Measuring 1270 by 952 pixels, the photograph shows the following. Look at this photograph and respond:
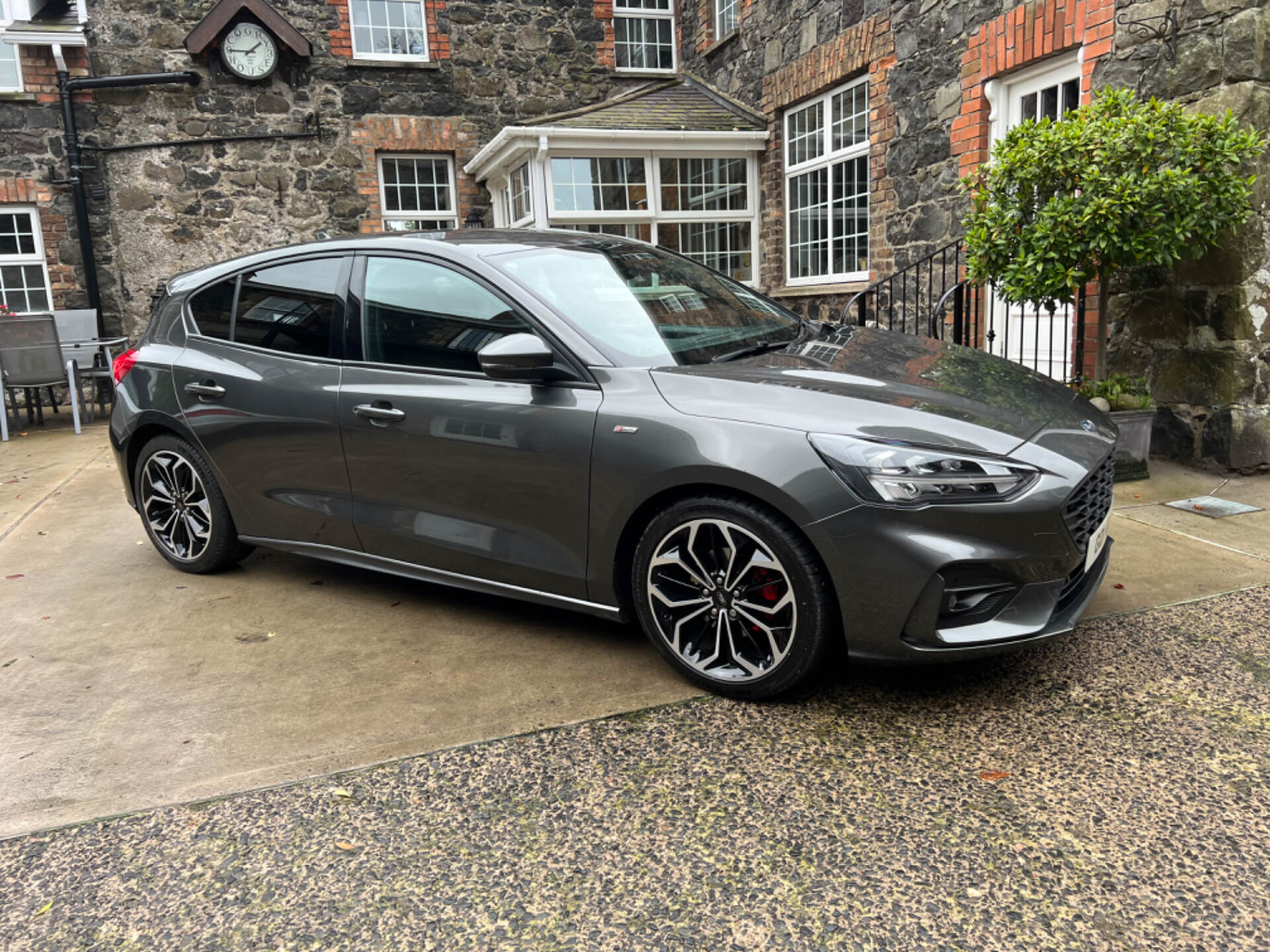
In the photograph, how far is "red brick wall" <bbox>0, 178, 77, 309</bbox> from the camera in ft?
37.6

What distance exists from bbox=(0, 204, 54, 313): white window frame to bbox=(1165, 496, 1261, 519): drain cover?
489 inches

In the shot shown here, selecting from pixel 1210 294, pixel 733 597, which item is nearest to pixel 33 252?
pixel 733 597

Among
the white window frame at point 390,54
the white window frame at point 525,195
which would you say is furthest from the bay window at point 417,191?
the white window frame at point 390,54

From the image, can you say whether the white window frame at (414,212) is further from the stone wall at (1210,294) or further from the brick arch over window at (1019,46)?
the stone wall at (1210,294)

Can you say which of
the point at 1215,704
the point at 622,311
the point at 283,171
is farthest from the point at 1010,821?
the point at 283,171

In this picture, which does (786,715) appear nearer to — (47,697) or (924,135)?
(47,697)

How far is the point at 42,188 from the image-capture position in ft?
37.8

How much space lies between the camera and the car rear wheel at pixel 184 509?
14.4ft

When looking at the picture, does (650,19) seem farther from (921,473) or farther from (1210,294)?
(921,473)

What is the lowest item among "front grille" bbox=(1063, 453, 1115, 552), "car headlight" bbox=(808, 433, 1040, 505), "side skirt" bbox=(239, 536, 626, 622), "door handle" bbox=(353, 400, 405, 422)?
"side skirt" bbox=(239, 536, 626, 622)

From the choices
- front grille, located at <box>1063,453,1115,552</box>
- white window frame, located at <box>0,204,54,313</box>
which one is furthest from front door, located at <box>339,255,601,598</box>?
white window frame, located at <box>0,204,54,313</box>

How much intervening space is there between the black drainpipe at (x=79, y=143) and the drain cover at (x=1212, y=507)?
37.8 feet

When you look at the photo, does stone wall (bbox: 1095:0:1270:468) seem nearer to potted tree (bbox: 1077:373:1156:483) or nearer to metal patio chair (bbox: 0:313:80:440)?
potted tree (bbox: 1077:373:1156:483)

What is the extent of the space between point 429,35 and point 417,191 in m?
1.99
